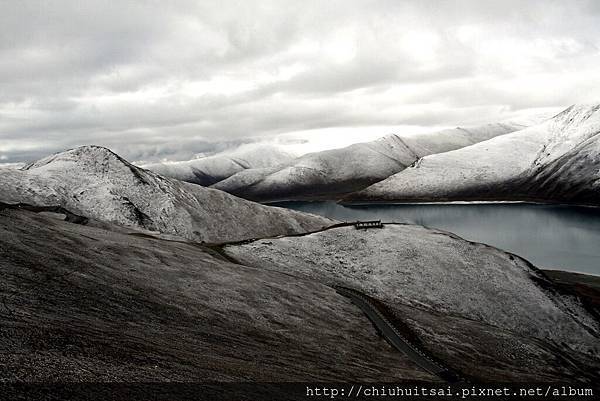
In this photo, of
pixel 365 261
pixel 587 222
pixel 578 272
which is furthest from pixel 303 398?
pixel 587 222

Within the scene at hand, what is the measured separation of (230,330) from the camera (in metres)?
38.5

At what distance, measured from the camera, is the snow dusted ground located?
69125mm

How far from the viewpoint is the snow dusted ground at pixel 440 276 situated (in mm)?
69125

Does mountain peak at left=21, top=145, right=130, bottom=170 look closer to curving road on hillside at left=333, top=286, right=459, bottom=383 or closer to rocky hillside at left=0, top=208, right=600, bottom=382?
rocky hillside at left=0, top=208, right=600, bottom=382

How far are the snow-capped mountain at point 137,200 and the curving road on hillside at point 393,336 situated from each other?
263ft

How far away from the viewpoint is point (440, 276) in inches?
3039

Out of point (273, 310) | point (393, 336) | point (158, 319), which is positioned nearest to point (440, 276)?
Result: point (393, 336)

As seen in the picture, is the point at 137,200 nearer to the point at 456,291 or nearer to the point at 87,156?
the point at 87,156

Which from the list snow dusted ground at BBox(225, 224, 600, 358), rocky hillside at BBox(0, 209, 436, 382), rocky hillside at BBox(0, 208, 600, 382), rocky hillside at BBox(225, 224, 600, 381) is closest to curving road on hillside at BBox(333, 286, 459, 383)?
rocky hillside at BBox(0, 209, 436, 382)

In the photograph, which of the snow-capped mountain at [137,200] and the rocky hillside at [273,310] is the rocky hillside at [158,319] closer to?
the rocky hillside at [273,310]

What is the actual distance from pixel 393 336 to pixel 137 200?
108783 millimetres

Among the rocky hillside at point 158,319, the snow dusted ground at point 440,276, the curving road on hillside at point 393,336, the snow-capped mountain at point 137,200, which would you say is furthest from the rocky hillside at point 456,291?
the snow-capped mountain at point 137,200

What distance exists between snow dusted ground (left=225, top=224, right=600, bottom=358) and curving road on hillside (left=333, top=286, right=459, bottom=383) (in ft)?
16.6

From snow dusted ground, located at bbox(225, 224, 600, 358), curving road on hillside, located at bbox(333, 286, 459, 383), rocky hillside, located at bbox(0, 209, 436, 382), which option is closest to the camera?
rocky hillside, located at bbox(0, 209, 436, 382)
